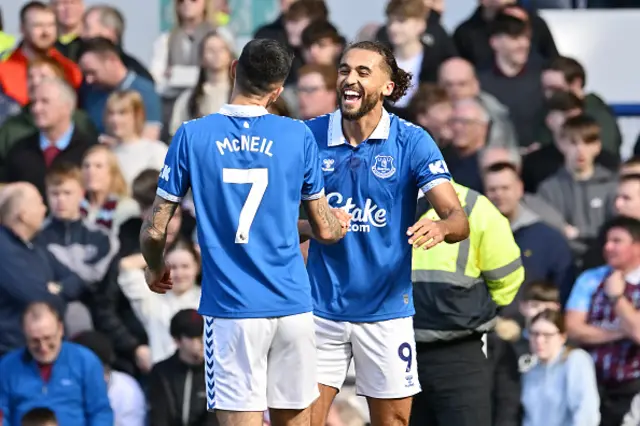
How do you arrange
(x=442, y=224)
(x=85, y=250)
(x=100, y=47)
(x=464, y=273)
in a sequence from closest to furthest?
(x=442, y=224) → (x=464, y=273) → (x=85, y=250) → (x=100, y=47)

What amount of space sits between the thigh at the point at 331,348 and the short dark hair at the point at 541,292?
127 inches

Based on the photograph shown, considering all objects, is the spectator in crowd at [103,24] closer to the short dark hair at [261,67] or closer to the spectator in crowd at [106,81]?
the spectator in crowd at [106,81]

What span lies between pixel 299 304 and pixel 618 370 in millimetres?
4142

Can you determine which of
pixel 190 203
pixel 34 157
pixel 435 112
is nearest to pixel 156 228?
pixel 190 203

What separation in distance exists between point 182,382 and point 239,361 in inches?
149

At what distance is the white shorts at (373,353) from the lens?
7.08 metres

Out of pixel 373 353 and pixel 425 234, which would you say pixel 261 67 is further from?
pixel 373 353

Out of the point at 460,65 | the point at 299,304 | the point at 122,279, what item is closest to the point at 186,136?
the point at 299,304

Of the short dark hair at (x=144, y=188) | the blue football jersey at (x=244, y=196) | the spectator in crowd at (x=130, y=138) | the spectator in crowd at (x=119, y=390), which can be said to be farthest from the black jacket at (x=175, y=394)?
the blue football jersey at (x=244, y=196)

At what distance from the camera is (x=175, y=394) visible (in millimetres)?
10109

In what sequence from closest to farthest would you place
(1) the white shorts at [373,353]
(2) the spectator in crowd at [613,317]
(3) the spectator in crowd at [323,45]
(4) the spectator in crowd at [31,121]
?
(1) the white shorts at [373,353] → (2) the spectator in crowd at [613,317] → (3) the spectator in crowd at [323,45] → (4) the spectator in crowd at [31,121]

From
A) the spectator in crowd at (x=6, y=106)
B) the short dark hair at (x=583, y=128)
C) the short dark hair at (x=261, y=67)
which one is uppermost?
the spectator in crowd at (x=6, y=106)

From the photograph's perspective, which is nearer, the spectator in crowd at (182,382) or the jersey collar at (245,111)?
the jersey collar at (245,111)

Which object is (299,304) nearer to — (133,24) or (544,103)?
(544,103)
